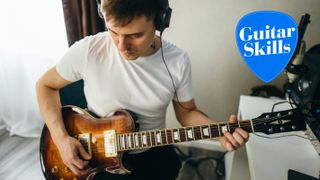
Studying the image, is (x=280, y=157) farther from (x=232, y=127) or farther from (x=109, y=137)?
(x=109, y=137)

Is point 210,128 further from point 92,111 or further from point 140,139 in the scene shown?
point 92,111

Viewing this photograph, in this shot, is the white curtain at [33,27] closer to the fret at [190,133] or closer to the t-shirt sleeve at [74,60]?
the t-shirt sleeve at [74,60]

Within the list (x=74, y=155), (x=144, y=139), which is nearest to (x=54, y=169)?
(x=74, y=155)

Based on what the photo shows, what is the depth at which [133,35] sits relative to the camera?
30.5 inches

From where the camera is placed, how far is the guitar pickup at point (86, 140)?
0.95m

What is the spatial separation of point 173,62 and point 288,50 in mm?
400

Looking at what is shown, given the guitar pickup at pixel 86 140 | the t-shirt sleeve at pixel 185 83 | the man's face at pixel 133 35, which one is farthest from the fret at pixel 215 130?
the guitar pickup at pixel 86 140

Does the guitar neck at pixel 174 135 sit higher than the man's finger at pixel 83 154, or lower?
higher

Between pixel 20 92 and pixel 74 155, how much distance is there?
3.60 feet

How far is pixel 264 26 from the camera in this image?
34.8 inches

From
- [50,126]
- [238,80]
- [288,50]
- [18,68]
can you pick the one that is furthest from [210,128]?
[18,68]

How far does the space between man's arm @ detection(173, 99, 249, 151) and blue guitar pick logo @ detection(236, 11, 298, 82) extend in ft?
0.88

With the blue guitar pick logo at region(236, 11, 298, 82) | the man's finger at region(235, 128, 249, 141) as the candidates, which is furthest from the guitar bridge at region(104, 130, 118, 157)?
the blue guitar pick logo at region(236, 11, 298, 82)

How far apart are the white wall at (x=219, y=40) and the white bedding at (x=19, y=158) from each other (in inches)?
43.7
